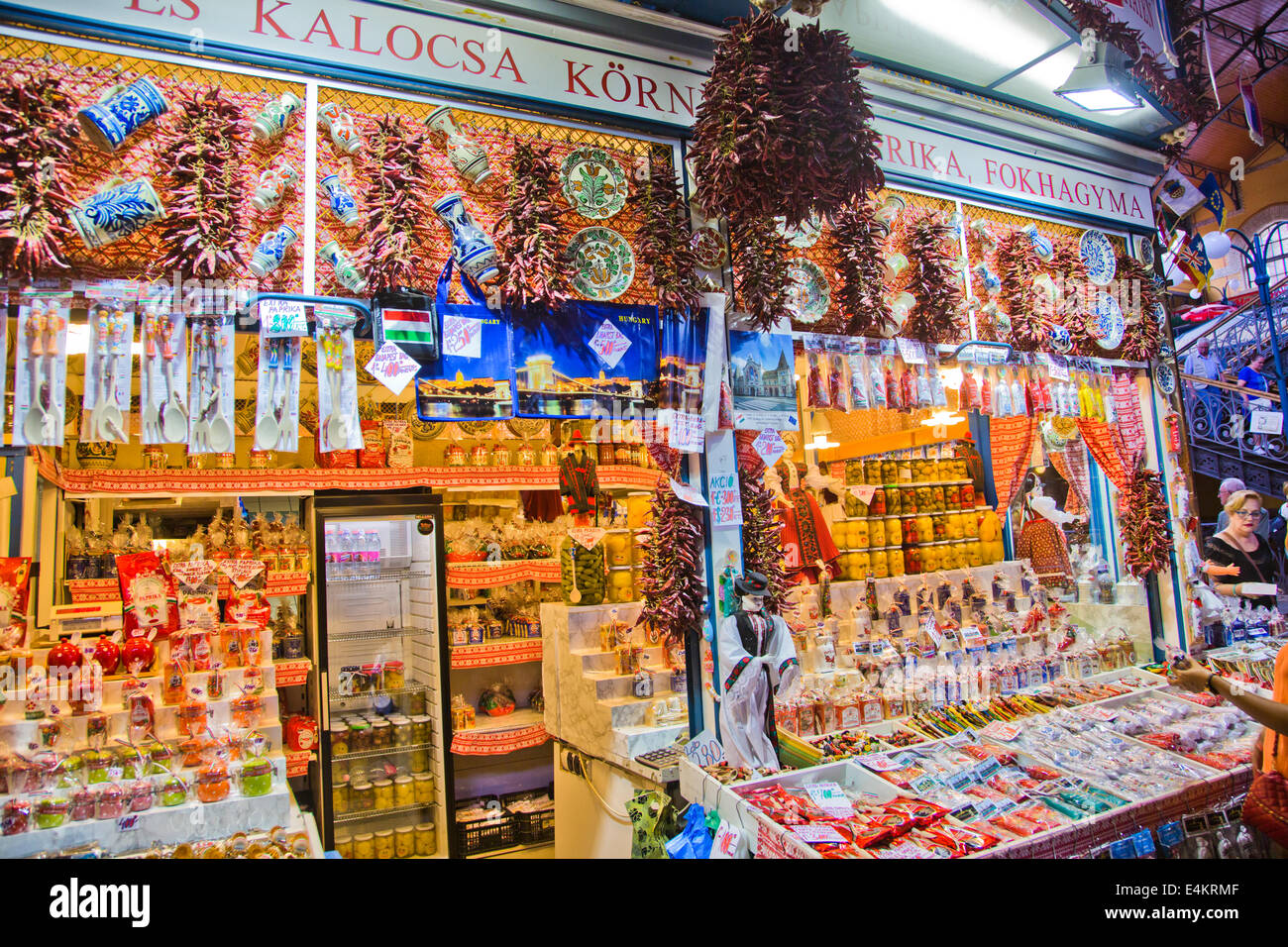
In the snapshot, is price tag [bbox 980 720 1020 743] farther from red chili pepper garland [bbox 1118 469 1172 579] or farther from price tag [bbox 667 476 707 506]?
red chili pepper garland [bbox 1118 469 1172 579]

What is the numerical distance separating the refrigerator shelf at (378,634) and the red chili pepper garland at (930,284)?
4014 millimetres

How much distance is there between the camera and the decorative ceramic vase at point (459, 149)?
326 cm

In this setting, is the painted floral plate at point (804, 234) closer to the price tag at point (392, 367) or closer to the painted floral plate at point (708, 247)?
the painted floral plate at point (708, 247)

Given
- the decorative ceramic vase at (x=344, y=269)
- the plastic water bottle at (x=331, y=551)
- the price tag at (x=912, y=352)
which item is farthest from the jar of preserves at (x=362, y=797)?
the price tag at (x=912, y=352)

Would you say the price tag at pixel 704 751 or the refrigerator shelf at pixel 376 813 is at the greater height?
the price tag at pixel 704 751

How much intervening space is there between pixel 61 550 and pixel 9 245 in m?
3.18

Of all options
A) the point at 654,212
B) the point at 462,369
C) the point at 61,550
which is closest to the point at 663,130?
the point at 654,212

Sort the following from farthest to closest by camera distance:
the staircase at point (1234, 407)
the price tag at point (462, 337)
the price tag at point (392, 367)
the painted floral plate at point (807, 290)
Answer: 1. the staircase at point (1234, 407)
2. the painted floral plate at point (807, 290)
3. the price tag at point (462, 337)
4. the price tag at point (392, 367)

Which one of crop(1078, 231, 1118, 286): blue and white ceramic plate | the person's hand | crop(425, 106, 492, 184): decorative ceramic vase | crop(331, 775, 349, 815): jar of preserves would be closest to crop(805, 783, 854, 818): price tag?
the person's hand

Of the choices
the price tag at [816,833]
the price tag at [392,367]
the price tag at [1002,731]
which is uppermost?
the price tag at [392,367]

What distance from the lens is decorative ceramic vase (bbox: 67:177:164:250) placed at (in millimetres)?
2666

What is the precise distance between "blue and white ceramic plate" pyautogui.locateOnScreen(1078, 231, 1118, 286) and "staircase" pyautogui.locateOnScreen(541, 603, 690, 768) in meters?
4.07

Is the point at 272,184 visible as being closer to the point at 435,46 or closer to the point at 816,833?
the point at 435,46

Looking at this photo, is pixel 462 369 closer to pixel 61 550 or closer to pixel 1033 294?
pixel 61 550
